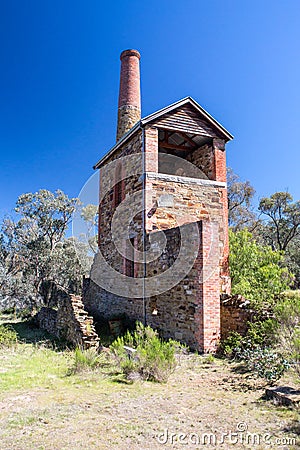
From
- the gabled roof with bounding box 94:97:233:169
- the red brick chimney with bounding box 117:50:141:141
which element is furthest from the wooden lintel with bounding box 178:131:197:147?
the red brick chimney with bounding box 117:50:141:141

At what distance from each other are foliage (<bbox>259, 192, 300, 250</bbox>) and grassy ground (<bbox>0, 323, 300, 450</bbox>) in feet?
95.1

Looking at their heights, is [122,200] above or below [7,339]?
above

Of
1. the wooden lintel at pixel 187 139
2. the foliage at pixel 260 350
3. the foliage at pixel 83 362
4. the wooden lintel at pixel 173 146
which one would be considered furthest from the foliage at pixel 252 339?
the wooden lintel at pixel 173 146

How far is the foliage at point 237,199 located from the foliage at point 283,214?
21.1 ft

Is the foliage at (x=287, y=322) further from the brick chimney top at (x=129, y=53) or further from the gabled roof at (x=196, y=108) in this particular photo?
the brick chimney top at (x=129, y=53)

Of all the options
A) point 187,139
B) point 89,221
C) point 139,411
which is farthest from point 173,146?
point 89,221

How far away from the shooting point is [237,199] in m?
29.0

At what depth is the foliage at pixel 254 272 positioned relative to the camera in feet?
37.5

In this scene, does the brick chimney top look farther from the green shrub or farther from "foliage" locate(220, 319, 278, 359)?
"foliage" locate(220, 319, 278, 359)

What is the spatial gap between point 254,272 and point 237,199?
16.7 metres

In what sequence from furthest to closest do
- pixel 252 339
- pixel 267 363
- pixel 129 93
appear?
pixel 129 93 → pixel 252 339 → pixel 267 363

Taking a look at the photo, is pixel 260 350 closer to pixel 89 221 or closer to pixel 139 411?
pixel 139 411

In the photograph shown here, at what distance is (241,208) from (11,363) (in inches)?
946

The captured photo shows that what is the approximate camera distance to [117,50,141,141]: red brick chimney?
18312 millimetres
